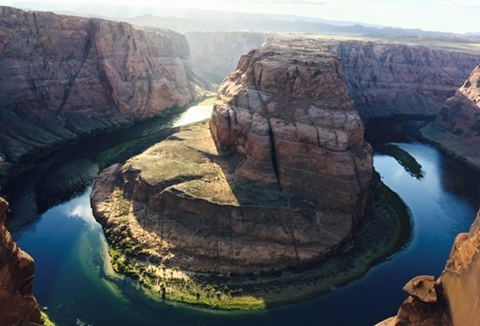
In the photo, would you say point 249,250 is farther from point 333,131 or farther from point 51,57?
point 51,57

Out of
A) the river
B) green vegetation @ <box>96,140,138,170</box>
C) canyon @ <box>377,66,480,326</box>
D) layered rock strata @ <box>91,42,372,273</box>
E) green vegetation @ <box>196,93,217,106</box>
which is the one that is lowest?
green vegetation @ <box>196,93,217,106</box>

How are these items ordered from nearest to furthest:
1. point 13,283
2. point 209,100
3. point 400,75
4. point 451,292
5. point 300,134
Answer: point 451,292 < point 13,283 < point 300,134 < point 209,100 < point 400,75

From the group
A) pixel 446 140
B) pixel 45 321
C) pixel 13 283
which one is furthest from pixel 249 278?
pixel 446 140

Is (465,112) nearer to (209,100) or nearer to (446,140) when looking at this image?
(446,140)

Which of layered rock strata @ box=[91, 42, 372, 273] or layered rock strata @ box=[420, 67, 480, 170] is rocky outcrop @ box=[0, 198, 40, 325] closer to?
layered rock strata @ box=[91, 42, 372, 273]

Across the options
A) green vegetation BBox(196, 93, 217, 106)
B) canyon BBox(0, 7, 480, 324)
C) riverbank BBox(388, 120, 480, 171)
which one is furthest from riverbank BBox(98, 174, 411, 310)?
green vegetation BBox(196, 93, 217, 106)
